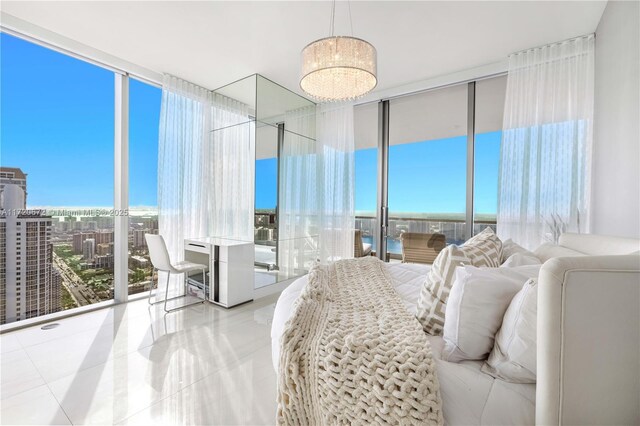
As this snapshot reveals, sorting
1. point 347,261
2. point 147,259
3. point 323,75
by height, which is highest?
point 323,75

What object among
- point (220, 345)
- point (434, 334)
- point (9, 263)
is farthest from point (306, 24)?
point (9, 263)

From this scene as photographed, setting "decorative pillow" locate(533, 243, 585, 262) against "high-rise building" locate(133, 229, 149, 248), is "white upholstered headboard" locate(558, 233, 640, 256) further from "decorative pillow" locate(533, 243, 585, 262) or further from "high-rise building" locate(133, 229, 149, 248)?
"high-rise building" locate(133, 229, 149, 248)

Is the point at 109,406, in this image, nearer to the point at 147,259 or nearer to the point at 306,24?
the point at 147,259

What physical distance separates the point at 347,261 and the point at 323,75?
1503 mm

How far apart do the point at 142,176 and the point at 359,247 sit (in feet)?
10.5

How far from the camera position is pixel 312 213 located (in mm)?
4375

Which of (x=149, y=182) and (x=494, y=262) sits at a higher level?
(x=149, y=182)

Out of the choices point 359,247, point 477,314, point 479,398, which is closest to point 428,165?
point 359,247

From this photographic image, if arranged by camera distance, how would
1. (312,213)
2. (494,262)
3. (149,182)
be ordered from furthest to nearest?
1. (312,213)
2. (149,182)
3. (494,262)

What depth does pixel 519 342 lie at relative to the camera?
0.91 meters

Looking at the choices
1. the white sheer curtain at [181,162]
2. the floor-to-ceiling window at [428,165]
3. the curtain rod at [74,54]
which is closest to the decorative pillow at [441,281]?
the floor-to-ceiling window at [428,165]

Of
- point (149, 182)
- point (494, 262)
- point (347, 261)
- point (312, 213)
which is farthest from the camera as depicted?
point (312, 213)

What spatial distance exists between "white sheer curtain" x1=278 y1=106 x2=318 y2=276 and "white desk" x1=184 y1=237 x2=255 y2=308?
51cm

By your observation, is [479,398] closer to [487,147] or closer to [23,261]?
[487,147]
